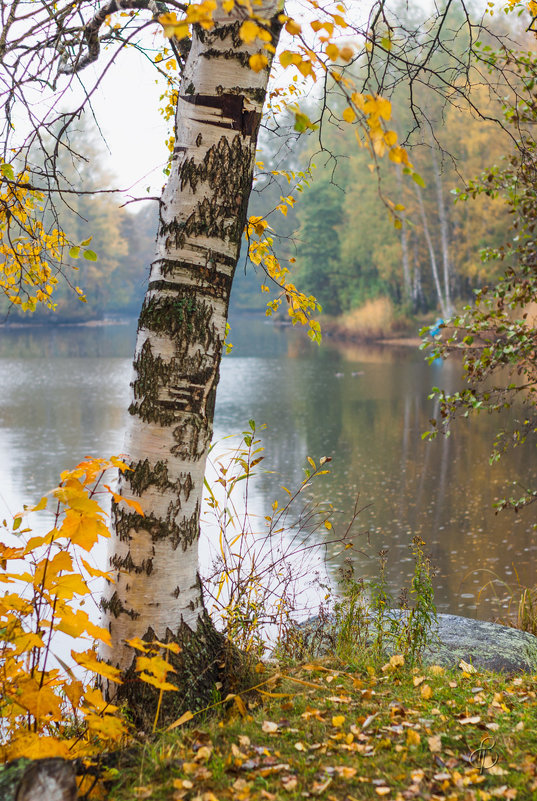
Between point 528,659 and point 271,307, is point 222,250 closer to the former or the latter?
point 271,307

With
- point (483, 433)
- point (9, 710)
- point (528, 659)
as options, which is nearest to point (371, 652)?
point (528, 659)

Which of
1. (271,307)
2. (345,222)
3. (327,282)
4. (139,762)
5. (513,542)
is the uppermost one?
(345,222)

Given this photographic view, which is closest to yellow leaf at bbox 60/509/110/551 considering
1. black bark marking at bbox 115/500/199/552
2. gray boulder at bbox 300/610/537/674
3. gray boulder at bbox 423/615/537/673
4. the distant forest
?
black bark marking at bbox 115/500/199/552

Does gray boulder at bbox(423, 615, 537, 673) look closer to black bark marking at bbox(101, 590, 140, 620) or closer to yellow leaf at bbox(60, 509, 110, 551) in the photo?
black bark marking at bbox(101, 590, 140, 620)

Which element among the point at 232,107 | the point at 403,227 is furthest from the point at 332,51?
the point at 403,227

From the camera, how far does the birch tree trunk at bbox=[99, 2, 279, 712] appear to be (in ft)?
8.95

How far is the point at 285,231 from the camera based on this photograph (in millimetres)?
54031

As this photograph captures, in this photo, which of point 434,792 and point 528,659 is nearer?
point 434,792

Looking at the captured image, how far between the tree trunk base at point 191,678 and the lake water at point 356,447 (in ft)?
6.55

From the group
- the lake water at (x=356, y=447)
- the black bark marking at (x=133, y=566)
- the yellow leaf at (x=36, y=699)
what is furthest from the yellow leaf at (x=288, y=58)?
the lake water at (x=356, y=447)

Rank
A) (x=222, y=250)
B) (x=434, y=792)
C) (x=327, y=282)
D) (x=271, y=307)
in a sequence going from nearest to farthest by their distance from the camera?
(x=434, y=792) < (x=222, y=250) < (x=271, y=307) < (x=327, y=282)

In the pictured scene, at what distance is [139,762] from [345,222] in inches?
1470

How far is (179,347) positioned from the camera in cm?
274

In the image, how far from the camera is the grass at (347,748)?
6.69 ft
